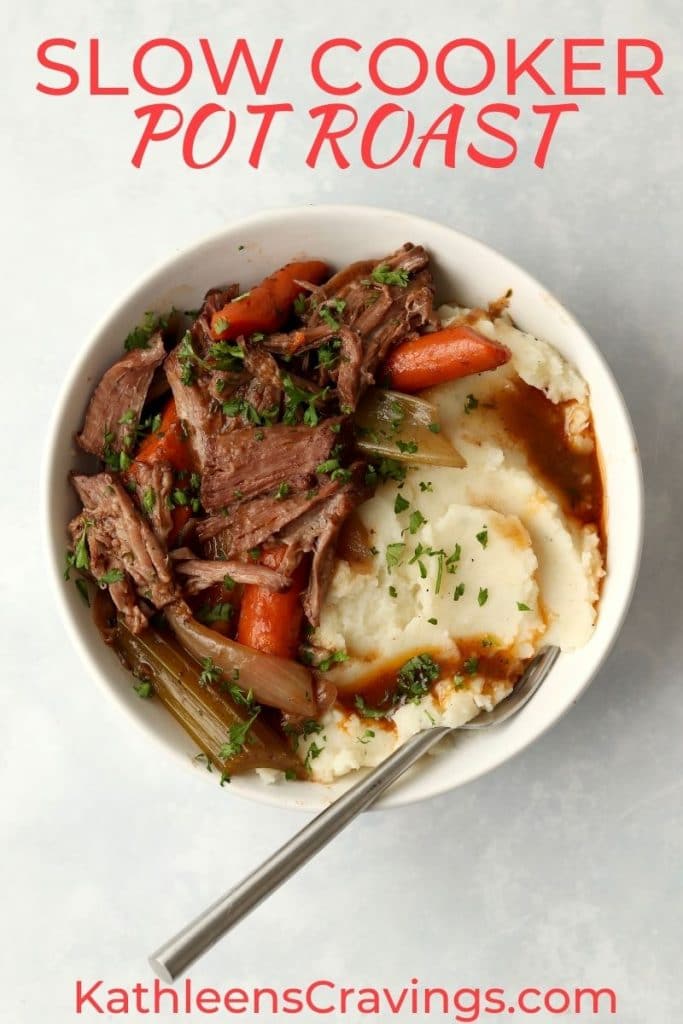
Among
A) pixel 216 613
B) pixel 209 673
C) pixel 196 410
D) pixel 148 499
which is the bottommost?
pixel 209 673

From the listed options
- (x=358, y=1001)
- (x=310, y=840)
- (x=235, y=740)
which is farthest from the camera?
(x=358, y=1001)

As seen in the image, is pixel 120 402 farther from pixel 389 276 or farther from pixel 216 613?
pixel 389 276

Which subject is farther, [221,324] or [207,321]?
[207,321]

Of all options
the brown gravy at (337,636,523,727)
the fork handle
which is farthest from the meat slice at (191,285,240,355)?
the fork handle

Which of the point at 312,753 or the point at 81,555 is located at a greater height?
the point at 81,555

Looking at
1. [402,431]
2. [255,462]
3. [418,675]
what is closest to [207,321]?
[255,462]

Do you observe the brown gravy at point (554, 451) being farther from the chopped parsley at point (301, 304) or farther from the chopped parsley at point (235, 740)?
the chopped parsley at point (235, 740)

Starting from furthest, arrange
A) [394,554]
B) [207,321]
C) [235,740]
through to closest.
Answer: [207,321] → [394,554] → [235,740]
